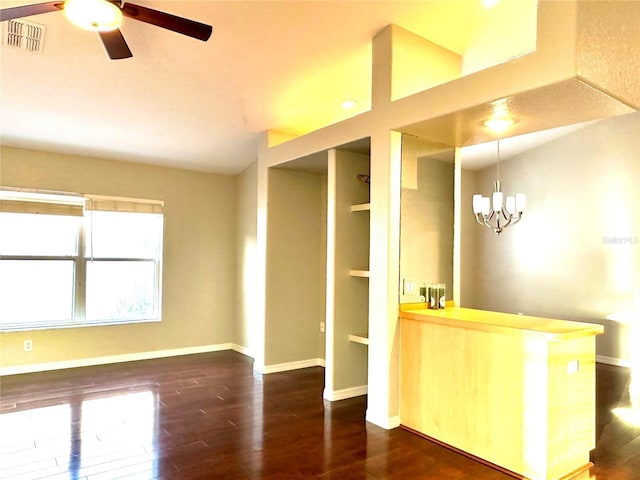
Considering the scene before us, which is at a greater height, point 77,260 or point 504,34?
point 504,34

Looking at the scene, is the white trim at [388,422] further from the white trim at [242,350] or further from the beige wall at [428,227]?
the white trim at [242,350]

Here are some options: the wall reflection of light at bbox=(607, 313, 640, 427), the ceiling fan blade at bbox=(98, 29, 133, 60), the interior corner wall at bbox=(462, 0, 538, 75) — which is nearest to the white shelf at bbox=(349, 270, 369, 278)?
the interior corner wall at bbox=(462, 0, 538, 75)

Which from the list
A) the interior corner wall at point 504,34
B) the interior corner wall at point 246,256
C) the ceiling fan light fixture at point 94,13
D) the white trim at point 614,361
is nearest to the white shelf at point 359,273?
the interior corner wall at point 246,256

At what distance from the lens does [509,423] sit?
8.83 ft

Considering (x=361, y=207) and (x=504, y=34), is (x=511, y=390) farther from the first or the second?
(x=504, y=34)

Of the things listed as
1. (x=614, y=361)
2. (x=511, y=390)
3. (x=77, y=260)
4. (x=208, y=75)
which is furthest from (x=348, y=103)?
(x=614, y=361)

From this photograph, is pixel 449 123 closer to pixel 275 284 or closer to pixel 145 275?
pixel 275 284

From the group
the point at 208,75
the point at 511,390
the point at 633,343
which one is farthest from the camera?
the point at 633,343

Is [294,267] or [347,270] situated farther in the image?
[294,267]

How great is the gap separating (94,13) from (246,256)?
3.94m

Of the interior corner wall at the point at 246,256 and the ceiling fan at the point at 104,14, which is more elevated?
the ceiling fan at the point at 104,14

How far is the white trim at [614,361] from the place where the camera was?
5503 mm

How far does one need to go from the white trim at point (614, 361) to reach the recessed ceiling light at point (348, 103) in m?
4.56

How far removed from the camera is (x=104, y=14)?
2.21 m
